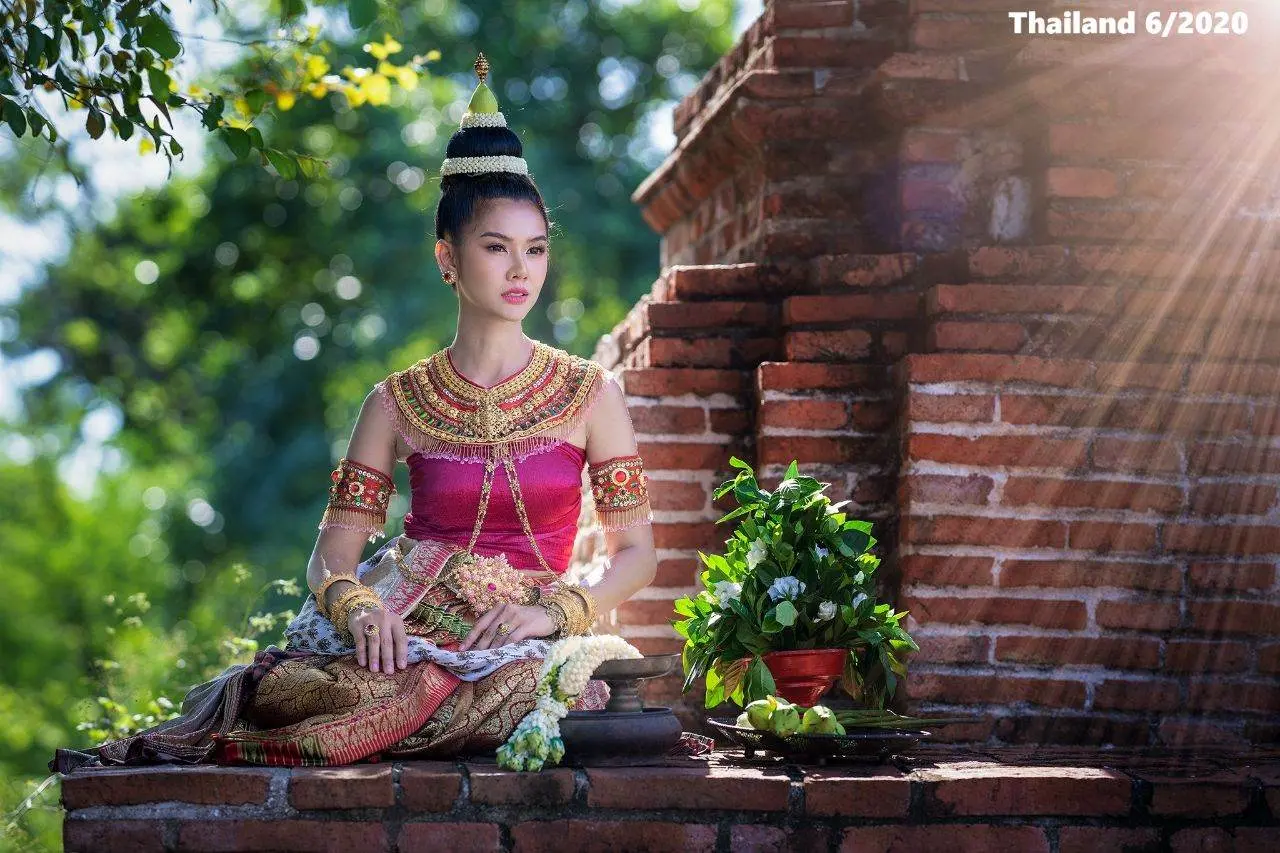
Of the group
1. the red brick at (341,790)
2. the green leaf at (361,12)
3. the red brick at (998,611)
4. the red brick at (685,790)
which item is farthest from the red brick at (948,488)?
the green leaf at (361,12)

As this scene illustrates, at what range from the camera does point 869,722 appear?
11.9 feet

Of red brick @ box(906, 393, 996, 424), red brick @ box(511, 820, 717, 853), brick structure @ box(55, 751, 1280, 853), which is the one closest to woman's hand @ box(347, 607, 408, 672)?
brick structure @ box(55, 751, 1280, 853)

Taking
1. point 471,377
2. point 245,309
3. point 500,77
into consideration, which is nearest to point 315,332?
point 245,309

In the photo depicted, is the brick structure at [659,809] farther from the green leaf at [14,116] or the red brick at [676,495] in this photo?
the green leaf at [14,116]

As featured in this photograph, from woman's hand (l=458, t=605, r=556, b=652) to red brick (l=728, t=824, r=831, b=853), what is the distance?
0.64m

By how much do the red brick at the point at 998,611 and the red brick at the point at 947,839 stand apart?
889 mm

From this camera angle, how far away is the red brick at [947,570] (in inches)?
162

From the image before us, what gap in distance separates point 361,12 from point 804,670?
1.89 meters

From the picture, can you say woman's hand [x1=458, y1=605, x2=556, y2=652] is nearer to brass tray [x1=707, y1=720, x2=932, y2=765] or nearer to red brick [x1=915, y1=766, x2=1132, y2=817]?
brass tray [x1=707, y1=720, x2=932, y2=765]

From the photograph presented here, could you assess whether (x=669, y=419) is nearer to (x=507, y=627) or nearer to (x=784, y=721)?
(x=507, y=627)

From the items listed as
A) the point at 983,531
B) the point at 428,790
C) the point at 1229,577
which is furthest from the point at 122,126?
the point at 1229,577

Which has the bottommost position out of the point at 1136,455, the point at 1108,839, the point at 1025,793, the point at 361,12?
the point at 1108,839

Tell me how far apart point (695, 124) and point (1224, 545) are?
7.66 ft

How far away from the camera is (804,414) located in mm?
4324
